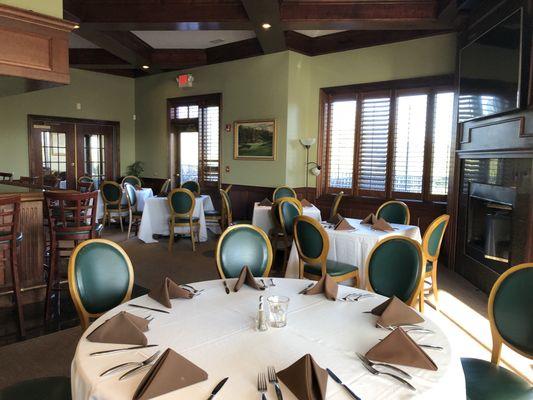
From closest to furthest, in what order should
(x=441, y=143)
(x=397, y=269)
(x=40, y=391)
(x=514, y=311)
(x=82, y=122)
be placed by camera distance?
(x=40, y=391)
(x=514, y=311)
(x=397, y=269)
(x=441, y=143)
(x=82, y=122)

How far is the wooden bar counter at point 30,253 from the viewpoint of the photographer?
3.69 m

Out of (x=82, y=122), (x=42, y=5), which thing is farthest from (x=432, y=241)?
(x=82, y=122)

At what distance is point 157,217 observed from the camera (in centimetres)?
665

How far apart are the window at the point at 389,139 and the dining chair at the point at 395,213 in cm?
137

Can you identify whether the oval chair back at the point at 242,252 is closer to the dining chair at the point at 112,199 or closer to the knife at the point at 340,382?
the knife at the point at 340,382

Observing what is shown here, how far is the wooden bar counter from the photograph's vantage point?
3.69 m

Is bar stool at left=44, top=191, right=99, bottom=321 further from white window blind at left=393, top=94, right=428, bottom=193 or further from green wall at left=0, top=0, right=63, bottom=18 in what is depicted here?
white window blind at left=393, top=94, right=428, bottom=193

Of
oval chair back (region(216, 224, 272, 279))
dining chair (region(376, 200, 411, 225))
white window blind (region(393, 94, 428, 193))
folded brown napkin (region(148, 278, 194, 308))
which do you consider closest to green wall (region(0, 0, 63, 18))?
oval chair back (region(216, 224, 272, 279))

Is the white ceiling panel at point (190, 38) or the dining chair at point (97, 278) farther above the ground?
the white ceiling panel at point (190, 38)

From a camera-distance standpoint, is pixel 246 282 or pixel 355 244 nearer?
pixel 246 282

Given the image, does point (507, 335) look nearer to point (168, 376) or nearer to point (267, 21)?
point (168, 376)

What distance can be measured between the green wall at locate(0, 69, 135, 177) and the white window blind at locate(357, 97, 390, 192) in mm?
5989

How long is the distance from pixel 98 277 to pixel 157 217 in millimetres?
4589

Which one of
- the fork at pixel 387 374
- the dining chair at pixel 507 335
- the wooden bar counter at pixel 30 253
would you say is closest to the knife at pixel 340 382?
the fork at pixel 387 374
